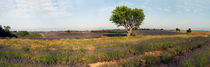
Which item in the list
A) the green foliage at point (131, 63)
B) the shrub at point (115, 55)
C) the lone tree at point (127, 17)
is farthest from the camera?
the lone tree at point (127, 17)

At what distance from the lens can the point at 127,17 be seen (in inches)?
1271

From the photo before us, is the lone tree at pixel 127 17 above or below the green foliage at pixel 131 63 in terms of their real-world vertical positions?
above

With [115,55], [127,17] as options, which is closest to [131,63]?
[115,55]

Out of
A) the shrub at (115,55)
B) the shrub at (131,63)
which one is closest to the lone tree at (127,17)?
the shrub at (115,55)

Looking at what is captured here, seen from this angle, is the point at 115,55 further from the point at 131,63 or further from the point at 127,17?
the point at 127,17

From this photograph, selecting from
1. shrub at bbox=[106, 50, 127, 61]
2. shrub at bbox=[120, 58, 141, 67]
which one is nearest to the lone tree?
shrub at bbox=[106, 50, 127, 61]

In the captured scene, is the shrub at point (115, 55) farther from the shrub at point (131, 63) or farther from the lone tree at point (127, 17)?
the lone tree at point (127, 17)

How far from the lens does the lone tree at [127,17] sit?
3191cm

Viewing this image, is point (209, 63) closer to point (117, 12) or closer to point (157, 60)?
point (157, 60)

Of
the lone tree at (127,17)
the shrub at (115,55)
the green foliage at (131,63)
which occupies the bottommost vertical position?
the shrub at (115,55)

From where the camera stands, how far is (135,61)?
19.2ft

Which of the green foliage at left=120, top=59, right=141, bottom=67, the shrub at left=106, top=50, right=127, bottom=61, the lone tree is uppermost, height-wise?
the lone tree

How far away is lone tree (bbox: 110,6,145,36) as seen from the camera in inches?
1256

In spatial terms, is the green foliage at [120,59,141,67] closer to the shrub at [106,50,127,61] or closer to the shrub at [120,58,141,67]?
the shrub at [120,58,141,67]
